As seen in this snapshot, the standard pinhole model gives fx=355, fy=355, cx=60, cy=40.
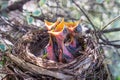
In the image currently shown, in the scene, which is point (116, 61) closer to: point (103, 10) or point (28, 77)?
point (103, 10)

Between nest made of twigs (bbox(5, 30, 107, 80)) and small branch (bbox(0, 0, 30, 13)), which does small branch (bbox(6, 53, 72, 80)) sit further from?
small branch (bbox(0, 0, 30, 13))

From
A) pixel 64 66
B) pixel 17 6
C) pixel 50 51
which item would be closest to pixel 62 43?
pixel 50 51

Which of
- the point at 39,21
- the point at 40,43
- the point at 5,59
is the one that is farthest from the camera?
the point at 39,21

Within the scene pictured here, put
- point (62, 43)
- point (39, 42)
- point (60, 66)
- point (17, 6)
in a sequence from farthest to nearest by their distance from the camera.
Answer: point (17, 6) → point (39, 42) → point (62, 43) → point (60, 66)

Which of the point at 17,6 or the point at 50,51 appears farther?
the point at 17,6

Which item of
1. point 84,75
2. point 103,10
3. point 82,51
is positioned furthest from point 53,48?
point 103,10

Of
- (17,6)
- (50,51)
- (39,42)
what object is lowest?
(50,51)

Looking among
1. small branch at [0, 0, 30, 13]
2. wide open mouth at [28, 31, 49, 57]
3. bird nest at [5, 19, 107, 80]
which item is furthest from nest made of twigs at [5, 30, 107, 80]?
small branch at [0, 0, 30, 13]

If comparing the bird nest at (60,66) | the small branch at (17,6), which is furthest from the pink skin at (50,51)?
the small branch at (17,6)

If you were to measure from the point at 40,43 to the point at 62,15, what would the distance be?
0.76m

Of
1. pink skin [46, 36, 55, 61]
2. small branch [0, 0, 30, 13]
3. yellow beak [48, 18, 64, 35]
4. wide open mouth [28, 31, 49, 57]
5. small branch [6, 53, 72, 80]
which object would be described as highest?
small branch [0, 0, 30, 13]

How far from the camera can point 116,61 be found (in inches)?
97.7

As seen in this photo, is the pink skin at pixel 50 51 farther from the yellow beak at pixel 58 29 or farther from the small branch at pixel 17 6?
the small branch at pixel 17 6

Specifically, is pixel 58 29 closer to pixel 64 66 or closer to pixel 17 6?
pixel 64 66
